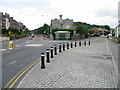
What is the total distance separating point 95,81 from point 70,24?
78265mm

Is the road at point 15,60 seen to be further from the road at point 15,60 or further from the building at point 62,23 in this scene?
the building at point 62,23

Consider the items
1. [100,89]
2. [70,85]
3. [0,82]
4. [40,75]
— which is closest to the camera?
[100,89]

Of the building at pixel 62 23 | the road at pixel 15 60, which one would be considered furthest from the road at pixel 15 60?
the building at pixel 62 23

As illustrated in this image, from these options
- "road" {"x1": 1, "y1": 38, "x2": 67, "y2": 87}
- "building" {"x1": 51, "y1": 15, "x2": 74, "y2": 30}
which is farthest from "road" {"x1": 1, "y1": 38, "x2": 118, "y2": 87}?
"building" {"x1": 51, "y1": 15, "x2": 74, "y2": 30}

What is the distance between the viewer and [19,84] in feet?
20.4

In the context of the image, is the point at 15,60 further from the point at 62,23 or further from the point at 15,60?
the point at 62,23

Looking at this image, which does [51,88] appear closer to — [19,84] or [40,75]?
[19,84]

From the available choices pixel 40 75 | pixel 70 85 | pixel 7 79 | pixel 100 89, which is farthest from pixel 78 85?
pixel 7 79

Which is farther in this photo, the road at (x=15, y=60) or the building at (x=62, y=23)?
the building at (x=62, y=23)

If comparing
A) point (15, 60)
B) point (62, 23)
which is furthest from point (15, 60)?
point (62, 23)

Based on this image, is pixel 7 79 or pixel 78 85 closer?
pixel 78 85

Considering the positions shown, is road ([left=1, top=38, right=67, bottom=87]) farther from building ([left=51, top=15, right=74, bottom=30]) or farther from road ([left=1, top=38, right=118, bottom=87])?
building ([left=51, top=15, right=74, bottom=30])

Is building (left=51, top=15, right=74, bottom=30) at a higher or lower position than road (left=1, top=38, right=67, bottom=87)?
higher

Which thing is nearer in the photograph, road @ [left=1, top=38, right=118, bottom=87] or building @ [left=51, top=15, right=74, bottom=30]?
road @ [left=1, top=38, right=118, bottom=87]
